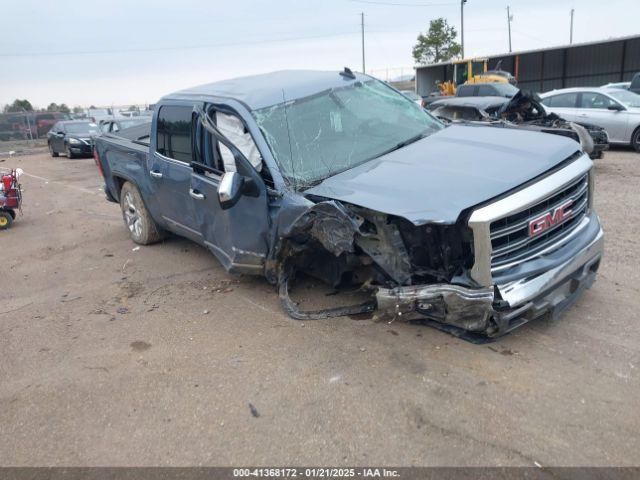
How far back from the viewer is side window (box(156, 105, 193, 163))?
531 centimetres

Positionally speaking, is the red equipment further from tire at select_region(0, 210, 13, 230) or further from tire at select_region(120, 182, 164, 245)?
tire at select_region(120, 182, 164, 245)

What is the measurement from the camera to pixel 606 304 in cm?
419

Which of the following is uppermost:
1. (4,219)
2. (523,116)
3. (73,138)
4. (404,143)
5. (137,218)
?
(404,143)

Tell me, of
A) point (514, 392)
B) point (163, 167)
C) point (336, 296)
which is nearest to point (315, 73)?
point (163, 167)

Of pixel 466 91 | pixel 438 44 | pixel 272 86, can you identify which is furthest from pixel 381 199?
pixel 438 44

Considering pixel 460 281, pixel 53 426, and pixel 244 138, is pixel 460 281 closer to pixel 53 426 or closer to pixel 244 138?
pixel 244 138

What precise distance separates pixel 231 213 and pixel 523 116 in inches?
242

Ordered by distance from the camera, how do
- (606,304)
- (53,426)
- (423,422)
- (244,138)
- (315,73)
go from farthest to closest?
(315,73)
(244,138)
(606,304)
(53,426)
(423,422)

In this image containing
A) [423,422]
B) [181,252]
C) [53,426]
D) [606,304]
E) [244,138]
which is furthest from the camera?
[181,252]

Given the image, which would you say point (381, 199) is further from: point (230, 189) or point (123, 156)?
point (123, 156)

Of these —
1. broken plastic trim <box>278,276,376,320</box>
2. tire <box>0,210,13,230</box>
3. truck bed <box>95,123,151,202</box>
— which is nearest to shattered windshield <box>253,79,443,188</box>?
broken plastic trim <box>278,276,376,320</box>

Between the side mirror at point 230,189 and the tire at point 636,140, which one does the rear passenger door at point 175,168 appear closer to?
the side mirror at point 230,189

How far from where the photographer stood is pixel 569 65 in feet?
98.7

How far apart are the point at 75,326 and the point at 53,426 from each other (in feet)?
5.18
